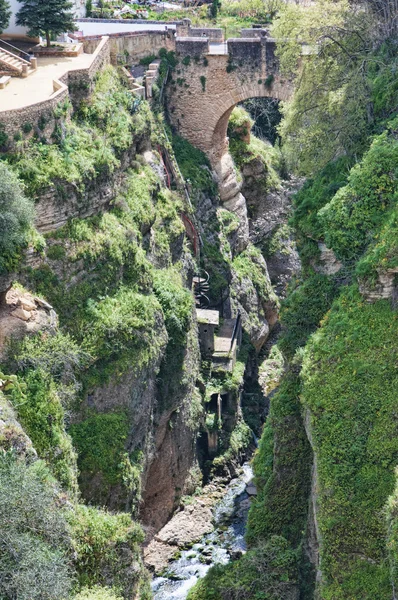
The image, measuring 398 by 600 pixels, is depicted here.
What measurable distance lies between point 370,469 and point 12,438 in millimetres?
10155

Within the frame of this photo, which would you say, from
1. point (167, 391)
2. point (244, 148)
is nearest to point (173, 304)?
point (167, 391)

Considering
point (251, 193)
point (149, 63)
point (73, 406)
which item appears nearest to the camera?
point (73, 406)

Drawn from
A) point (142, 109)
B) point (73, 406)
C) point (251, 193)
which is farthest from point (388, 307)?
point (251, 193)

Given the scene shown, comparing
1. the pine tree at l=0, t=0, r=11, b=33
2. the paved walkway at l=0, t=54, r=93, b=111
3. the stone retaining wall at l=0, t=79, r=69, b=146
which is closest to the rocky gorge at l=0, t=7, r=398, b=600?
the stone retaining wall at l=0, t=79, r=69, b=146

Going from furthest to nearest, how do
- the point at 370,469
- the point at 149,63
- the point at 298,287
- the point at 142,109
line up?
the point at 149,63
the point at 142,109
the point at 298,287
the point at 370,469

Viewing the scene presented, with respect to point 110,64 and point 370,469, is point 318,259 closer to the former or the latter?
point 370,469

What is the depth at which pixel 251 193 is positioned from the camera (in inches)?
2430

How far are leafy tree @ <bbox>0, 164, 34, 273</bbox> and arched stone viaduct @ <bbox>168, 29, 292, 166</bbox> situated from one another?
2097cm

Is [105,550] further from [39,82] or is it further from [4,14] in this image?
[4,14]

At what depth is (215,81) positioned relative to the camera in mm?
54281

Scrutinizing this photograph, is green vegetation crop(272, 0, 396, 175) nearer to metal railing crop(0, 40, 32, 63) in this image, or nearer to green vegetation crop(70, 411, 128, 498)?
metal railing crop(0, 40, 32, 63)

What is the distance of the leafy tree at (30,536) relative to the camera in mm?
28844

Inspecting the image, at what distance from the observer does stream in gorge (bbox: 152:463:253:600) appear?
129 ft

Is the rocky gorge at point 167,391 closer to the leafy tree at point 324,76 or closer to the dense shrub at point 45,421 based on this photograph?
→ the dense shrub at point 45,421
